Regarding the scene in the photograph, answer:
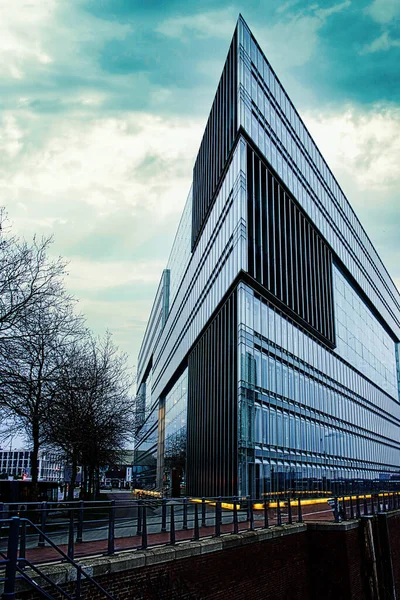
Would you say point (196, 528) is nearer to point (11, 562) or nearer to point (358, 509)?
point (11, 562)

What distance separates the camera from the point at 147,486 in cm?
8288

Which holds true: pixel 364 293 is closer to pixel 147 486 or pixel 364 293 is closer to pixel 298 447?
pixel 298 447

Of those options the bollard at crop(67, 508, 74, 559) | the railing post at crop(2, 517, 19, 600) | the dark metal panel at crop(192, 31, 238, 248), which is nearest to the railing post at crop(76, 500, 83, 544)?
the bollard at crop(67, 508, 74, 559)

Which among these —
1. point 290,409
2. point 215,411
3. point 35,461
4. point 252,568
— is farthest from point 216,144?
point 252,568

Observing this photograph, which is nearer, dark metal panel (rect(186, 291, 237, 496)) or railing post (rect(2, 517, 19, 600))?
railing post (rect(2, 517, 19, 600))

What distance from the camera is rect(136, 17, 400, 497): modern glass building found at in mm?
32750

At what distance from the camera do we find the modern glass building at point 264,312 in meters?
32.8

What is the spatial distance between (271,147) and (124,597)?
32.5m

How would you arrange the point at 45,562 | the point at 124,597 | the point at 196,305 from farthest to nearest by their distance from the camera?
the point at 196,305 → the point at 124,597 → the point at 45,562

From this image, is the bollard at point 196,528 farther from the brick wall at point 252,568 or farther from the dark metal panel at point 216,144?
the dark metal panel at point 216,144

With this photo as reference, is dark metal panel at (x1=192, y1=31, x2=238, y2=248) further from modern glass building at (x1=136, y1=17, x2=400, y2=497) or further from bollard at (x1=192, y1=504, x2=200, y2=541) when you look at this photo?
bollard at (x1=192, y1=504, x2=200, y2=541)

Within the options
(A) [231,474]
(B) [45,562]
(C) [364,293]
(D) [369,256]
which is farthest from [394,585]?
(D) [369,256]

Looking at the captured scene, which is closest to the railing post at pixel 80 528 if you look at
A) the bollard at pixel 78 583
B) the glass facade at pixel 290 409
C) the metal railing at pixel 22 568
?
the metal railing at pixel 22 568

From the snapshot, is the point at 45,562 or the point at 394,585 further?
the point at 394,585
